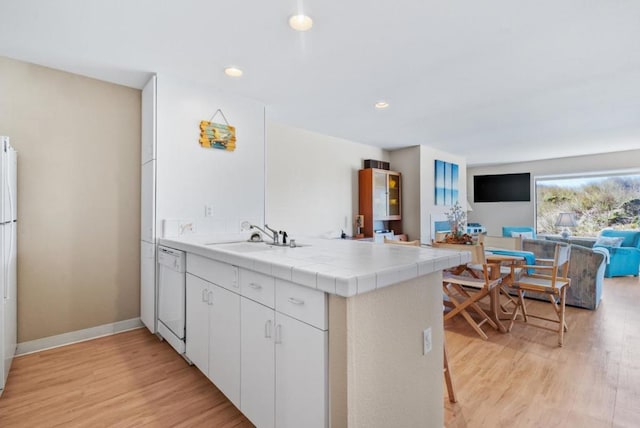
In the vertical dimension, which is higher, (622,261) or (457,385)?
(622,261)

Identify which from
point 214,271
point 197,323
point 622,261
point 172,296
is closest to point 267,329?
point 214,271

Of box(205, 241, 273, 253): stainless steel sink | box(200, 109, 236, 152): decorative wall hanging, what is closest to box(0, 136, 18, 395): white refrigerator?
box(205, 241, 273, 253): stainless steel sink

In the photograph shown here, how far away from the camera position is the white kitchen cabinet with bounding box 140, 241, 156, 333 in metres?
2.71

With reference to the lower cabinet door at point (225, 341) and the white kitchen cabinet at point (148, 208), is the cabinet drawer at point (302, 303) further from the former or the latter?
the white kitchen cabinet at point (148, 208)

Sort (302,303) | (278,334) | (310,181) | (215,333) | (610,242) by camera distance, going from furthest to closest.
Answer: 1. (610,242)
2. (310,181)
3. (215,333)
4. (278,334)
5. (302,303)

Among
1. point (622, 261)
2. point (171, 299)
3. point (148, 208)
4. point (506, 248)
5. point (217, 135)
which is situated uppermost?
point (217, 135)

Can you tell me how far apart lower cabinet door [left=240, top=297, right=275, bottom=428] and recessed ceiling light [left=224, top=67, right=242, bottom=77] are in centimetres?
204

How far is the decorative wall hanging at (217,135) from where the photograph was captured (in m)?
2.97

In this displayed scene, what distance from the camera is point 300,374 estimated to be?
1224 millimetres

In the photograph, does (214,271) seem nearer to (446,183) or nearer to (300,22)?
(300,22)

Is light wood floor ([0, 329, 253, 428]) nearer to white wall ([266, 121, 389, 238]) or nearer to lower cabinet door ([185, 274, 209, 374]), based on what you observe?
lower cabinet door ([185, 274, 209, 374])

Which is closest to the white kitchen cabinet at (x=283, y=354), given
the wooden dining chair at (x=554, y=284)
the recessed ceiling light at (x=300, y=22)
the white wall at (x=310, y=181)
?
the recessed ceiling light at (x=300, y=22)

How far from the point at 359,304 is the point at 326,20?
1.82 meters

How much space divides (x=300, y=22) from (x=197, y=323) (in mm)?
2135
